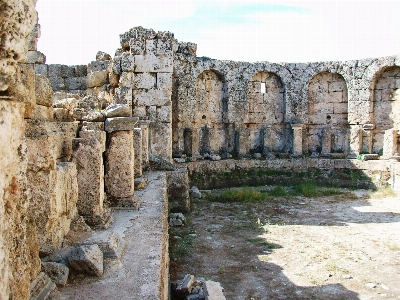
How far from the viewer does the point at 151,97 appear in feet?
34.1

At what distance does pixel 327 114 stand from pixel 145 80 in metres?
7.26

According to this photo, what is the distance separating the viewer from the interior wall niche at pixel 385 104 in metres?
13.7

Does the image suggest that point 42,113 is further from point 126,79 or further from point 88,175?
point 126,79

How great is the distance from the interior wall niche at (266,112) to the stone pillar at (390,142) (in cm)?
329

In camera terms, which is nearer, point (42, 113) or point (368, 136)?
point (42, 113)

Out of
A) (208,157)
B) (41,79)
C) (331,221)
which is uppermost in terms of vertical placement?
(41,79)

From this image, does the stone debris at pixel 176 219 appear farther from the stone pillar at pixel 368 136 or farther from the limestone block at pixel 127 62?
the stone pillar at pixel 368 136

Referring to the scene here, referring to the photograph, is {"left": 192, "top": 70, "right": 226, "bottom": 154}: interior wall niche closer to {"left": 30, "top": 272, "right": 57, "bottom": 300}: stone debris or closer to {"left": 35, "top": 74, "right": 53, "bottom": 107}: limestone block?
{"left": 35, "top": 74, "right": 53, "bottom": 107}: limestone block

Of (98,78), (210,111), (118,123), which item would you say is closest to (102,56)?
(98,78)

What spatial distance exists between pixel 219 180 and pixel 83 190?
8769 mm

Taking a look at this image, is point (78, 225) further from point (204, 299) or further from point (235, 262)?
point (235, 262)

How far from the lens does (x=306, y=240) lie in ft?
25.2

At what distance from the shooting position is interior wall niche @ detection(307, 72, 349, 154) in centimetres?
1441

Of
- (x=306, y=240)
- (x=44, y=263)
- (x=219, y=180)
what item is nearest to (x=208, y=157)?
(x=219, y=180)
